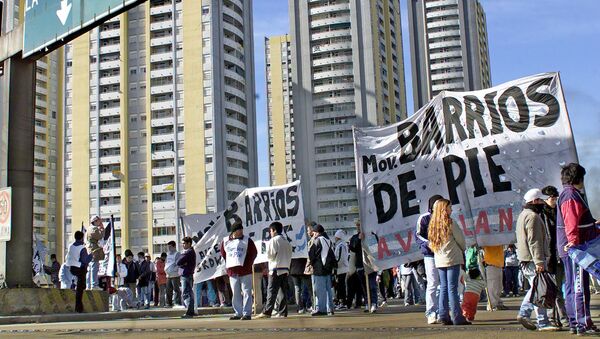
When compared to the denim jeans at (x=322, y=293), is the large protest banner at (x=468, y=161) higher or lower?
higher

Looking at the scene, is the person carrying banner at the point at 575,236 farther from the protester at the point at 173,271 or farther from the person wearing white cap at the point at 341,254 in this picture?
the protester at the point at 173,271

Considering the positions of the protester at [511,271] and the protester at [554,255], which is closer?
the protester at [554,255]

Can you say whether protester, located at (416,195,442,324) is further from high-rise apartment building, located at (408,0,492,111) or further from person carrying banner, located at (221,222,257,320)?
high-rise apartment building, located at (408,0,492,111)

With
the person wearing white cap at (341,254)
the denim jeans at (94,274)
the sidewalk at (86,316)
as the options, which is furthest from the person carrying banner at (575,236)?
the denim jeans at (94,274)

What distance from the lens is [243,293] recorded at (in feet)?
48.3

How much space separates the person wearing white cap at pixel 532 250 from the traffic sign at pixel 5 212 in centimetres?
1183

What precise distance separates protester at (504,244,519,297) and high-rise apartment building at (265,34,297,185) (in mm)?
109128

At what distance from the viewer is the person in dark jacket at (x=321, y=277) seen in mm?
15539

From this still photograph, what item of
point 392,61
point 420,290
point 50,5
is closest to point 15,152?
point 50,5

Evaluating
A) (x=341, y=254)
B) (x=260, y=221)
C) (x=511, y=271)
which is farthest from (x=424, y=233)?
(x=511, y=271)

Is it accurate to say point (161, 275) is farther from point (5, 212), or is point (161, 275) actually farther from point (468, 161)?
point (468, 161)

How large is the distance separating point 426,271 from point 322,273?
15.9ft

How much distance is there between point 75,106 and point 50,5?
81433mm

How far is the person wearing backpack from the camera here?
15539 millimetres
